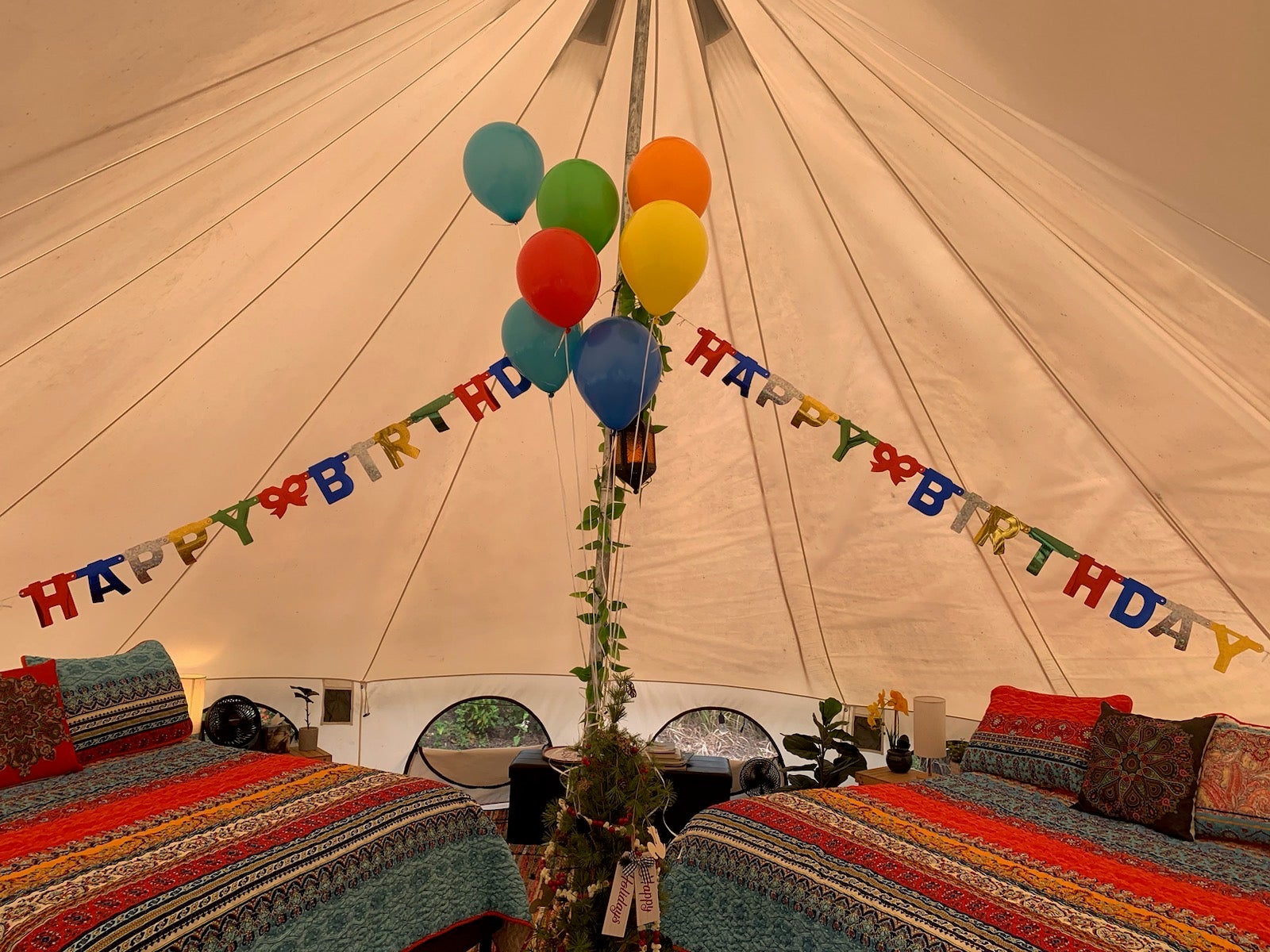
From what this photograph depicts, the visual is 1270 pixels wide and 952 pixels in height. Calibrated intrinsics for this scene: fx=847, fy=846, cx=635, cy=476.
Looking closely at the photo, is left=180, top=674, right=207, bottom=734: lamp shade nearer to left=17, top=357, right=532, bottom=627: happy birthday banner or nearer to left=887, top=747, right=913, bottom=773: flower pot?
left=17, top=357, right=532, bottom=627: happy birthday banner

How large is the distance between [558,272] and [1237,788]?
2.47 metres

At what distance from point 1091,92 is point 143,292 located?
→ 2.89 meters

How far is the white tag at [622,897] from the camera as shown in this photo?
1.81 metres

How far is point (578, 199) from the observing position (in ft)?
7.84

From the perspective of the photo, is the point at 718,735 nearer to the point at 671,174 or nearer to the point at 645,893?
the point at 645,893

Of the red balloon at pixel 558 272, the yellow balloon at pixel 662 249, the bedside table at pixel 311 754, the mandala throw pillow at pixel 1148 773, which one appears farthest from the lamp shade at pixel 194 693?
the mandala throw pillow at pixel 1148 773

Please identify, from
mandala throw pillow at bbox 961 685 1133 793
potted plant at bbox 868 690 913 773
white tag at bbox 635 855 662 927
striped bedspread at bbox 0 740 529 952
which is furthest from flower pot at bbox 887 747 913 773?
white tag at bbox 635 855 662 927

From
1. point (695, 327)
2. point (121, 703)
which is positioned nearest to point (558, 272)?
point (695, 327)

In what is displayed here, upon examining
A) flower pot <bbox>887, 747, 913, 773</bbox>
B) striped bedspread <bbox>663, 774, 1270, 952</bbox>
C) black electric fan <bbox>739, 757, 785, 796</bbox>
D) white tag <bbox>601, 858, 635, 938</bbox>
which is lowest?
black electric fan <bbox>739, 757, 785, 796</bbox>

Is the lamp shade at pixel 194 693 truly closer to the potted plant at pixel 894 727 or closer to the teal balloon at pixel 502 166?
the teal balloon at pixel 502 166

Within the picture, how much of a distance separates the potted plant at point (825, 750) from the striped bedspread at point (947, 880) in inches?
45.3

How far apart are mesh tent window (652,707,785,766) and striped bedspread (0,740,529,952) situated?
215 centimetres

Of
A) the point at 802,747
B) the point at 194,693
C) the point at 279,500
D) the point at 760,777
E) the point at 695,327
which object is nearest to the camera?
the point at 279,500

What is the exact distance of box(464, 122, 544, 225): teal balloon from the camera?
236 centimetres
